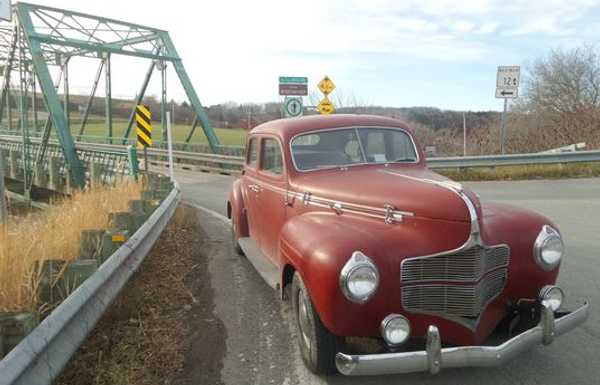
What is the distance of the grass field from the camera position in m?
40.4

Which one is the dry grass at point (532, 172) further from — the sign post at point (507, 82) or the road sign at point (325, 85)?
the road sign at point (325, 85)

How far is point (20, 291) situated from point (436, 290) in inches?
101

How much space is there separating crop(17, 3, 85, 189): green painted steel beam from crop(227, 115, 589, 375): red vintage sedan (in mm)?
18940

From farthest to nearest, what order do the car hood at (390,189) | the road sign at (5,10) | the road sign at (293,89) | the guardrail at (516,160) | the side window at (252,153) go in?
the road sign at (293,89)
the guardrail at (516,160)
the road sign at (5,10)
the side window at (252,153)
the car hood at (390,189)

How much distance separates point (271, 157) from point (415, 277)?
8.59 feet

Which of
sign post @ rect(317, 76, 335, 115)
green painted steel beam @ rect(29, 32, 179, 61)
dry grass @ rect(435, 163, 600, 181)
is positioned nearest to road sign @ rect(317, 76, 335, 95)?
sign post @ rect(317, 76, 335, 115)

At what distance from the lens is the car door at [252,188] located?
19.1 feet

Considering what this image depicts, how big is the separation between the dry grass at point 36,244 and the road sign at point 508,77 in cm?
1090

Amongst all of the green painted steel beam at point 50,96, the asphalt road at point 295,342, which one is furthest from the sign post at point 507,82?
the green painted steel beam at point 50,96

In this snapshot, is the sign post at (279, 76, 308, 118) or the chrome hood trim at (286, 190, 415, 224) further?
the sign post at (279, 76, 308, 118)

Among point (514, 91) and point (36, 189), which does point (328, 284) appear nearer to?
point (514, 91)

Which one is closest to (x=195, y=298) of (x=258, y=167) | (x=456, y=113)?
(x=258, y=167)

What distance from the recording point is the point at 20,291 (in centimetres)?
313

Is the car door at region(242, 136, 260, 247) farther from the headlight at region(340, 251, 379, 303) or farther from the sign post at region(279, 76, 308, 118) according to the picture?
the sign post at region(279, 76, 308, 118)
